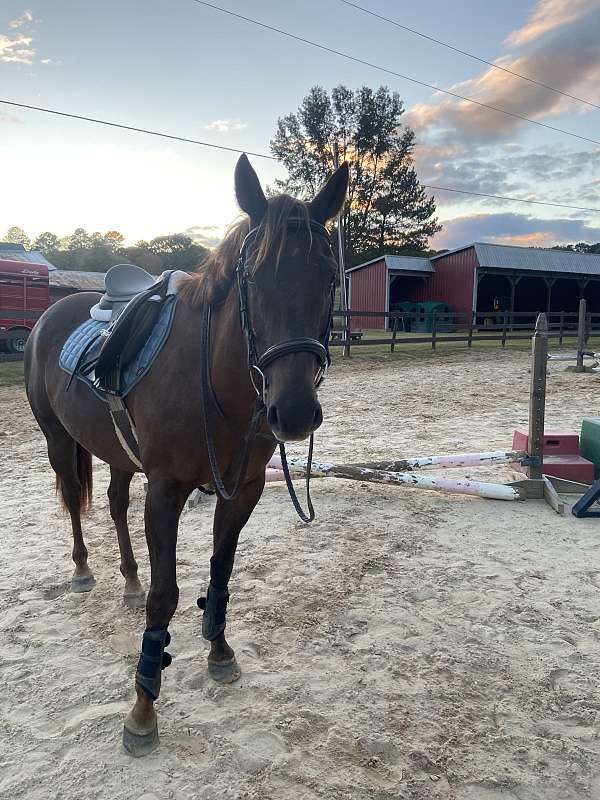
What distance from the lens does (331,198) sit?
192cm

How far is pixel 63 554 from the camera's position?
356cm

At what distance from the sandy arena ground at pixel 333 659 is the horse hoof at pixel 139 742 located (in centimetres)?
3

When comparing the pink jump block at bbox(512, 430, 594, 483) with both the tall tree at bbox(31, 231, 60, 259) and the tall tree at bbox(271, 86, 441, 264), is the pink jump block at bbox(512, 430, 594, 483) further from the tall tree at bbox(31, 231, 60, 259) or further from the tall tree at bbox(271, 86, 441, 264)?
the tall tree at bbox(31, 231, 60, 259)

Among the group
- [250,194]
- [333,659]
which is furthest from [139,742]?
[250,194]

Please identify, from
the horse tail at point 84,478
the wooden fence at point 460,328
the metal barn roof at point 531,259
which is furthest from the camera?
the metal barn roof at point 531,259

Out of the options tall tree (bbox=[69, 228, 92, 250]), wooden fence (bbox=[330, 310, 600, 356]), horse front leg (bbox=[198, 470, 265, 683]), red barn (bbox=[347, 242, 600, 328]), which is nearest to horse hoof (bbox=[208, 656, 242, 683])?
horse front leg (bbox=[198, 470, 265, 683])

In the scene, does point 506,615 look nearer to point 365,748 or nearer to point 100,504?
point 365,748

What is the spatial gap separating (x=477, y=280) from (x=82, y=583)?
28.5 meters

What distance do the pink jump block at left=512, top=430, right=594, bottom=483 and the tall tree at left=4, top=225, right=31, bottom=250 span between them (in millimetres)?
87682

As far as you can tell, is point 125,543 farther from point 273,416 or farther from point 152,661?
point 273,416

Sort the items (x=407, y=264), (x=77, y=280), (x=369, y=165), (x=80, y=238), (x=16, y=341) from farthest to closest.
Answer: (x=80, y=238)
(x=369, y=165)
(x=77, y=280)
(x=407, y=264)
(x=16, y=341)

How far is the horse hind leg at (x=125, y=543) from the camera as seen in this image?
3.02 m

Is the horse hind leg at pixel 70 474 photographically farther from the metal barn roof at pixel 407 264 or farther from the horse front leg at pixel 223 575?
the metal barn roof at pixel 407 264

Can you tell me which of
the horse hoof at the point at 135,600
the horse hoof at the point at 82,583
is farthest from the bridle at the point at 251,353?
the horse hoof at the point at 82,583
